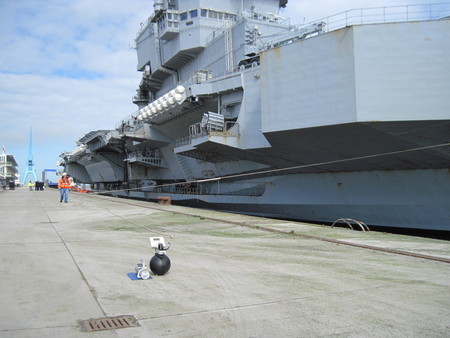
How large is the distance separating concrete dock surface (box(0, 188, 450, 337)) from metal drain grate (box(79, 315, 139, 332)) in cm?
5

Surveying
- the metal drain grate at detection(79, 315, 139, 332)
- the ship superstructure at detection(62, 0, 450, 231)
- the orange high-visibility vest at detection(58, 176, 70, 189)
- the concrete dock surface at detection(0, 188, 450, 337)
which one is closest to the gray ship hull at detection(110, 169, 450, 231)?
the ship superstructure at detection(62, 0, 450, 231)

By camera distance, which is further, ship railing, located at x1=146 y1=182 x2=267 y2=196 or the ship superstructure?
ship railing, located at x1=146 y1=182 x2=267 y2=196

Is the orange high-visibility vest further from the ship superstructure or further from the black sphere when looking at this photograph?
the black sphere

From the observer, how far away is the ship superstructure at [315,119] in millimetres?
9836

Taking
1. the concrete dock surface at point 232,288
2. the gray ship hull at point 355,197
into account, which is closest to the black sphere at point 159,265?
the concrete dock surface at point 232,288

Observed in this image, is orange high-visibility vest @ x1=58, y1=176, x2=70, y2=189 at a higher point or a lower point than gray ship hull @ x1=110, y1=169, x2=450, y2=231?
higher

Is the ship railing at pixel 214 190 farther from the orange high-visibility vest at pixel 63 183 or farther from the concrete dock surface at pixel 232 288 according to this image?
the concrete dock surface at pixel 232 288

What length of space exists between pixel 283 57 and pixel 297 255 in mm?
7534

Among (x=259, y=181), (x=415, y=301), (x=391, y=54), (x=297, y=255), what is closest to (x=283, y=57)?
(x=391, y=54)

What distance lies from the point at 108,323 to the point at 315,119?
900 cm

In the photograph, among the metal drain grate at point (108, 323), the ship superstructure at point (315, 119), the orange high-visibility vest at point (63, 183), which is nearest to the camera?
the metal drain grate at point (108, 323)

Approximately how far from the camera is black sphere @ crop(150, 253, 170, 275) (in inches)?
166

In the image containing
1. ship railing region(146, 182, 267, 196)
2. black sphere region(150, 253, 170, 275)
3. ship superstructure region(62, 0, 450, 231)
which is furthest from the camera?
ship railing region(146, 182, 267, 196)

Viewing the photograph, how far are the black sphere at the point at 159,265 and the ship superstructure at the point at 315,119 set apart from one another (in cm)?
697
